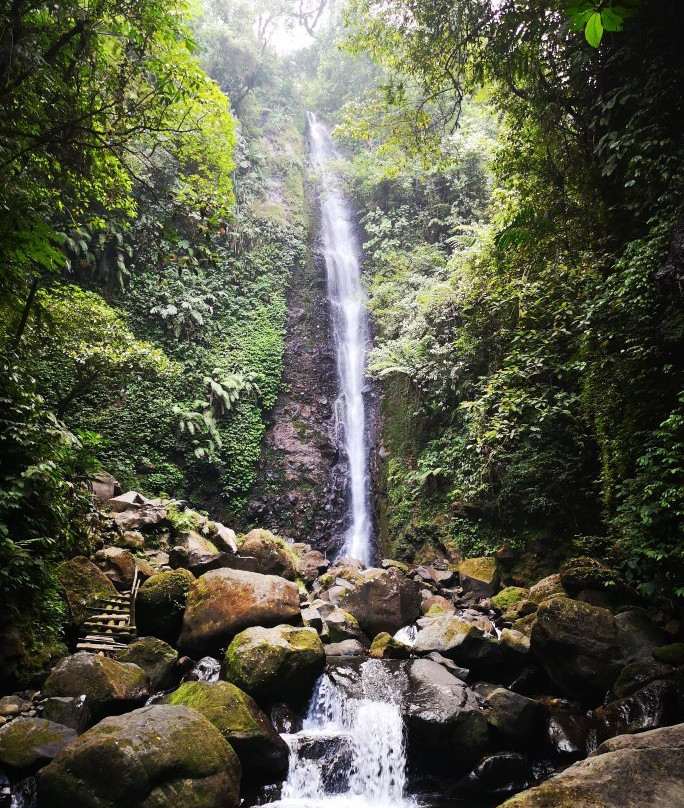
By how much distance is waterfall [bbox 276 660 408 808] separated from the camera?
14.8 feet

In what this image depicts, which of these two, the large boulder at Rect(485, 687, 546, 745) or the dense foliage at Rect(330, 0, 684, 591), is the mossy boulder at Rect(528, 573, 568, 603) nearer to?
the dense foliage at Rect(330, 0, 684, 591)

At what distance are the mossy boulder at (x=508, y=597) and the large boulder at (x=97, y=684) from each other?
5.09m

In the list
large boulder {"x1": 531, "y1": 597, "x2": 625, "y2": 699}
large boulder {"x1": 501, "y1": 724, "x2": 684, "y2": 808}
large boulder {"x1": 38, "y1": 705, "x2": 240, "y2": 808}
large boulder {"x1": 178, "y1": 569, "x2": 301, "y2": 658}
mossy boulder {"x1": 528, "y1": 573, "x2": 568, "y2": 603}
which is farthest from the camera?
mossy boulder {"x1": 528, "y1": 573, "x2": 568, "y2": 603}

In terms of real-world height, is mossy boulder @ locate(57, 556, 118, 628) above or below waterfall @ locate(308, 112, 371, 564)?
below

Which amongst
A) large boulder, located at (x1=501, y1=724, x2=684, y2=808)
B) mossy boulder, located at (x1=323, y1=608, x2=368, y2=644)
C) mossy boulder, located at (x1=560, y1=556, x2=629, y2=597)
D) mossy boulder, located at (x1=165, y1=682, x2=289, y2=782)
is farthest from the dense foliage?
mossy boulder, located at (x1=165, y1=682, x2=289, y2=782)

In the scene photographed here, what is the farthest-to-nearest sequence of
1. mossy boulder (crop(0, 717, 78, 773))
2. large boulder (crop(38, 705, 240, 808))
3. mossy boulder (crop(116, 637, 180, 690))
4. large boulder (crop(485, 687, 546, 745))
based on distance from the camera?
mossy boulder (crop(116, 637, 180, 690)) → large boulder (crop(485, 687, 546, 745)) → mossy boulder (crop(0, 717, 78, 773)) → large boulder (crop(38, 705, 240, 808))

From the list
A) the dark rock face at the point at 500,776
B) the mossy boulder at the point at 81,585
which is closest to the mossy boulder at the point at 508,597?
the dark rock face at the point at 500,776

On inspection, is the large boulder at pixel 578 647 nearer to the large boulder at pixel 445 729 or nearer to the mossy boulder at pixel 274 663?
the large boulder at pixel 445 729

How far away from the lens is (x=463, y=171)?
1655 cm

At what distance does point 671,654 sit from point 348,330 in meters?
14.6

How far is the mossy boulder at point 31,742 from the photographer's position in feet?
11.9

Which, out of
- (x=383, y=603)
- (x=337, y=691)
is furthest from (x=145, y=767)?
(x=383, y=603)

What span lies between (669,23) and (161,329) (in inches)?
505

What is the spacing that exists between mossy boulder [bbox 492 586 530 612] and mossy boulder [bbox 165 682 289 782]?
13.0ft
